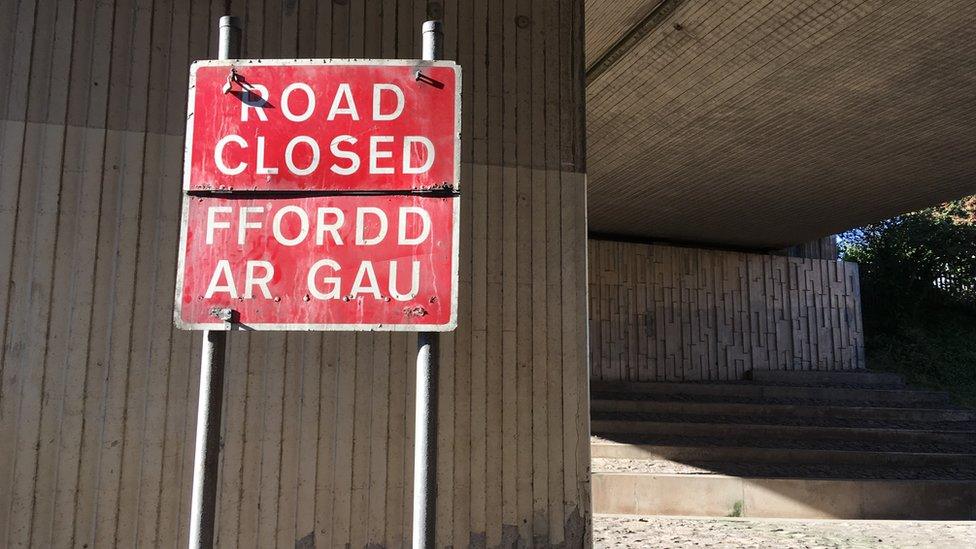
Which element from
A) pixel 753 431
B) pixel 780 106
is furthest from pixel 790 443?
pixel 780 106

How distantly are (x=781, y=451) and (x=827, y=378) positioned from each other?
4953mm

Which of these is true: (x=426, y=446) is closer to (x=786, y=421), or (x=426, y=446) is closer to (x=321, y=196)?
(x=321, y=196)

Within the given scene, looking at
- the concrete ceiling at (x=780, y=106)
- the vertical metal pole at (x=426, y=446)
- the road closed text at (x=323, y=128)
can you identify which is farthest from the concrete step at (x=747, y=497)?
the road closed text at (x=323, y=128)

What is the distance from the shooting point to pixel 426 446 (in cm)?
173

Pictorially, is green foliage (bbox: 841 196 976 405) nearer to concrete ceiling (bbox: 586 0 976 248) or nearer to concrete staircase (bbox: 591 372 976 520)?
concrete staircase (bbox: 591 372 976 520)

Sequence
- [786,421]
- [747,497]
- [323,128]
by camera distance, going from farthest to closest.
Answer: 1. [786,421]
2. [747,497]
3. [323,128]

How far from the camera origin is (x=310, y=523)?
12.8ft

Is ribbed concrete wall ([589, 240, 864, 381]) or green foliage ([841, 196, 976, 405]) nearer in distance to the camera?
ribbed concrete wall ([589, 240, 864, 381])

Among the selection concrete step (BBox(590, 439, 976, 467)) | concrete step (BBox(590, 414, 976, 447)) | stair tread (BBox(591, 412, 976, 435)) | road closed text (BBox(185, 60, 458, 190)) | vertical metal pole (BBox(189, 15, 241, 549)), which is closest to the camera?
vertical metal pole (BBox(189, 15, 241, 549))

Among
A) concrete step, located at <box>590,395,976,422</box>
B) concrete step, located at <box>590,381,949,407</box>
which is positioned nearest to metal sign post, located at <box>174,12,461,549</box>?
concrete step, located at <box>590,395,976,422</box>

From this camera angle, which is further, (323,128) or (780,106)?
(780,106)

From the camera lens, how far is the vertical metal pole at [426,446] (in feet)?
5.55

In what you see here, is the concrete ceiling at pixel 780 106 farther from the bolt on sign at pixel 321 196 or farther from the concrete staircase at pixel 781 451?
the bolt on sign at pixel 321 196

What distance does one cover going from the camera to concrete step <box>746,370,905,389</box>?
490 inches
